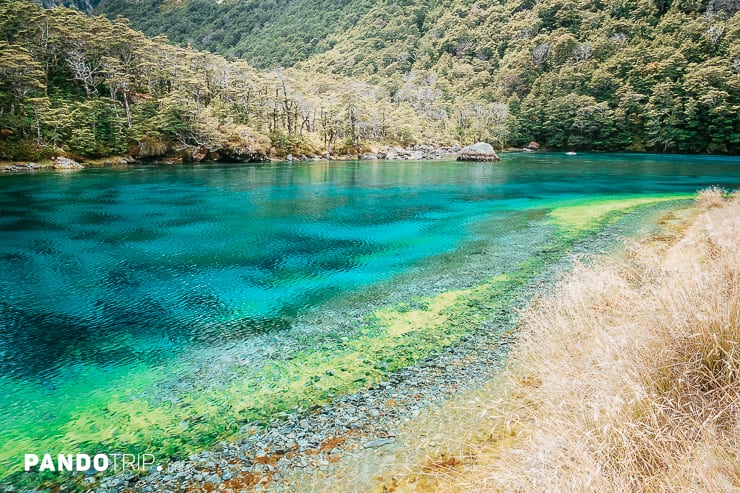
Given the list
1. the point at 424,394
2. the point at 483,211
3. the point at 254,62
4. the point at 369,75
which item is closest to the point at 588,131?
the point at 483,211

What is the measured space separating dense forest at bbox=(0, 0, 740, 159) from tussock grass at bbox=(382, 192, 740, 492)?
48.0 m

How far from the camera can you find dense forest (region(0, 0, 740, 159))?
44.2m

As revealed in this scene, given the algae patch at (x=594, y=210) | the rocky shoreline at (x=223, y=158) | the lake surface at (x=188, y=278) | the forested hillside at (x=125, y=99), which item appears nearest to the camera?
the lake surface at (x=188, y=278)

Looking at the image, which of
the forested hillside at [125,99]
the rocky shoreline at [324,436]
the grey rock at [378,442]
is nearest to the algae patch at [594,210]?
the rocky shoreline at [324,436]

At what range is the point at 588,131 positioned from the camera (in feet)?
271

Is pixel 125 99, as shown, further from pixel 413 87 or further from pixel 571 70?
pixel 571 70

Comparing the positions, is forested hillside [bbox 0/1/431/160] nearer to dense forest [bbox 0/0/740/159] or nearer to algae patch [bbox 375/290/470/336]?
dense forest [bbox 0/0/740/159]

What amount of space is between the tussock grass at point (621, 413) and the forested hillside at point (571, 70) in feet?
282

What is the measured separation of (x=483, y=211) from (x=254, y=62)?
176 metres

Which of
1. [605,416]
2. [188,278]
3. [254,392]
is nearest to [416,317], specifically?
[254,392]

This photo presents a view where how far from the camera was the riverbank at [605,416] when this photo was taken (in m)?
3.12

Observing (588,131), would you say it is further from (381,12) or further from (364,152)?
(381,12)

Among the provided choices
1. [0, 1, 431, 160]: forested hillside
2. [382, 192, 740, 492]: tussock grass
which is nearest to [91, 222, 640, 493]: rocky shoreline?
[382, 192, 740, 492]: tussock grass

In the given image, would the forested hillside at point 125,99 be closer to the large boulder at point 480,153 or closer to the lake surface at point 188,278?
the lake surface at point 188,278
